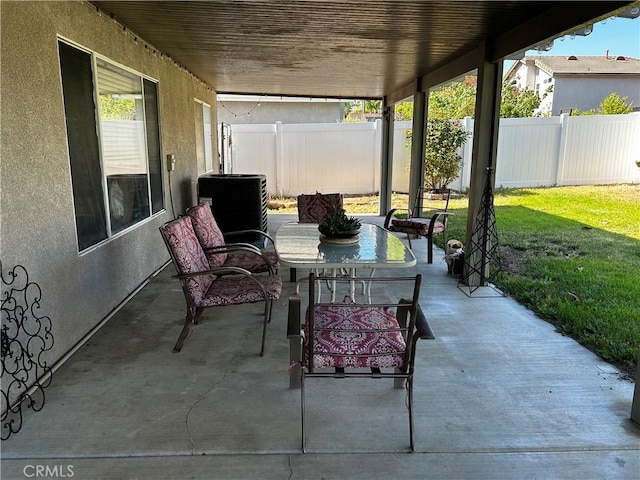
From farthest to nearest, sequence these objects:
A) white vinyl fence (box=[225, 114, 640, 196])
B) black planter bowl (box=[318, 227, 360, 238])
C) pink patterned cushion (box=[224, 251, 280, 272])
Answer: white vinyl fence (box=[225, 114, 640, 196]), pink patterned cushion (box=[224, 251, 280, 272]), black planter bowl (box=[318, 227, 360, 238])

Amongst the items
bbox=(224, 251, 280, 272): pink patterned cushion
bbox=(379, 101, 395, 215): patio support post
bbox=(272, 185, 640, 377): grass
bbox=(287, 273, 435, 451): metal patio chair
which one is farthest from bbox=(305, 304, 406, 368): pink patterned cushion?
bbox=(379, 101, 395, 215): patio support post

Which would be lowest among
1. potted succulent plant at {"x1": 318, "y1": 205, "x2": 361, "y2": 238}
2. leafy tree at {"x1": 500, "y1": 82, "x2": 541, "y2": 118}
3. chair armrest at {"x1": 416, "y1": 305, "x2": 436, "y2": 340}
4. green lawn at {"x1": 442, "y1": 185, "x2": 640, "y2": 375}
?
green lawn at {"x1": 442, "y1": 185, "x2": 640, "y2": 375}

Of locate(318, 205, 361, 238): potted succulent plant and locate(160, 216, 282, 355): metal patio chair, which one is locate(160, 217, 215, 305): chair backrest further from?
locate(318, 205, 361, 238): potted succulent plant

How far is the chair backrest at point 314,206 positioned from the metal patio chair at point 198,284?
6.46 feet

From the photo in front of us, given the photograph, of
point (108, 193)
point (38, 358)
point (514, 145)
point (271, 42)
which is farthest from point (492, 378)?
point (514, 145)

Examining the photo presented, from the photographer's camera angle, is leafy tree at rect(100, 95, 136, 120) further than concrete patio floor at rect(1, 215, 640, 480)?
Yes

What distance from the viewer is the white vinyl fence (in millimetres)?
10125

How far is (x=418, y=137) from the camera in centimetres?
688

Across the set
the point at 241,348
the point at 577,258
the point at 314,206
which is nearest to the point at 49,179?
the point at 241,348

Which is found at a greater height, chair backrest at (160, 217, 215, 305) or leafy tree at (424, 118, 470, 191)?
leafy tree at (424, 118, 470, 191)

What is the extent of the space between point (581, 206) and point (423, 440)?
7.87 metres

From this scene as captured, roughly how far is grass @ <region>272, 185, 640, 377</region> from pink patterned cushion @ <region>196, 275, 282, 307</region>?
7.22 feet

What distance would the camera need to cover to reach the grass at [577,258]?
340cm

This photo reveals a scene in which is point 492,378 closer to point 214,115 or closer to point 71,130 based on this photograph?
point 71,130
